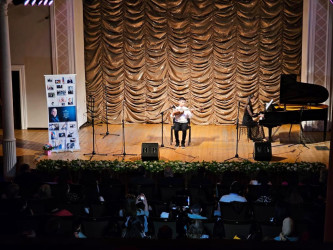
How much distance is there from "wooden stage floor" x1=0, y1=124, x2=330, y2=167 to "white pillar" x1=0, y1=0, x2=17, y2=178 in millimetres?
988

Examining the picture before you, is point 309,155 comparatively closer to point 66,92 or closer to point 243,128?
point 243,128

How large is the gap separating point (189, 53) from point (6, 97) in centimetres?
732

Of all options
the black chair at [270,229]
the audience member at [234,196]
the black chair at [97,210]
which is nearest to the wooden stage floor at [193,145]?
the audience member at [234,196]

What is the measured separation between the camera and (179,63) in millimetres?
16906

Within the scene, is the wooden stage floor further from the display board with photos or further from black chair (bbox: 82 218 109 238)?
black chair (bbox: 82 218 109 238)

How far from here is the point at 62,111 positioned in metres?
12.8

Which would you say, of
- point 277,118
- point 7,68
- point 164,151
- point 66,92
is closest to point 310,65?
point 277,118

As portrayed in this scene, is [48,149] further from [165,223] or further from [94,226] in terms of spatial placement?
[165,223]

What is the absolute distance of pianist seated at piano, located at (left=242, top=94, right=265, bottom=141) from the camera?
540 inches

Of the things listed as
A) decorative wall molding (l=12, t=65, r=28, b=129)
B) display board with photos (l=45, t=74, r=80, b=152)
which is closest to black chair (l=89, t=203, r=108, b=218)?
display board with photos (l=45, t=74, r=80, b=152)

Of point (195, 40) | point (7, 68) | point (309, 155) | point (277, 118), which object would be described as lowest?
point (309, 155)

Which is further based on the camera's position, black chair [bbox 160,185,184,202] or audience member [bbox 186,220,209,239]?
black chair [bbox 160,185,184,202]

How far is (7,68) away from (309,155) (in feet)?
24.5

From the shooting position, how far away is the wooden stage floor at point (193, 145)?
498 inches
